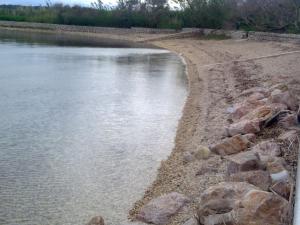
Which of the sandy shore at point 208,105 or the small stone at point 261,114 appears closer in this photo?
the sandy shore at point 208,105

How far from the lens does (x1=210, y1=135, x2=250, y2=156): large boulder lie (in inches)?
349

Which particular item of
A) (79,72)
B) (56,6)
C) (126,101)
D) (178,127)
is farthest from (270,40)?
(56,6)

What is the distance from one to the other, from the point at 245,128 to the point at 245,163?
283 centimetres

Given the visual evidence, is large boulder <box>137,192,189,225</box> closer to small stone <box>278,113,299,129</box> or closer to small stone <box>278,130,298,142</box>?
small stone <box>278,130,298,142</box>

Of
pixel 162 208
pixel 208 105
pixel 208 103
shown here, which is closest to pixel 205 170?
pixel 162 208

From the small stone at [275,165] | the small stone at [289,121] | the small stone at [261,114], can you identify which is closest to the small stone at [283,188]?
the small stone at [275,165]

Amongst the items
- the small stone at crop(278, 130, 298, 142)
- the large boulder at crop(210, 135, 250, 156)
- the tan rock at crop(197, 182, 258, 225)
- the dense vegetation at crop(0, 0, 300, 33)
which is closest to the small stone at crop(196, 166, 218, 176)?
the large boulder at crop(210, 135, 250, 156)

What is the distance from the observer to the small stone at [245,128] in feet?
32.0

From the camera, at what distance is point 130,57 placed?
33.3 meters

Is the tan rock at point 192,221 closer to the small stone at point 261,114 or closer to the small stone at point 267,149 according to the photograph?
the small stone at point 267,149

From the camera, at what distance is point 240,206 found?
5.39 m

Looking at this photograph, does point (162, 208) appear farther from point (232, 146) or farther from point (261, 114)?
point (261, 114)

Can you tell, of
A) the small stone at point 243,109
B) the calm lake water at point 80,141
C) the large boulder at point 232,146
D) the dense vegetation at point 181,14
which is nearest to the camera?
the calm lake water at point 80,141

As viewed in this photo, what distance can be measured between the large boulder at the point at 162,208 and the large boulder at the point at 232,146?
203cm
